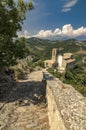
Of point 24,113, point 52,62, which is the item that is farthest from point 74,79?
point 24,113

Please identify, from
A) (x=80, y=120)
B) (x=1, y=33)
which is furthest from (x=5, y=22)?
(x=80, y=120)

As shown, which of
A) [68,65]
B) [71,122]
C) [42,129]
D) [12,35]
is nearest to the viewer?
[71,122]

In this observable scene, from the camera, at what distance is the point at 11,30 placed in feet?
50.9

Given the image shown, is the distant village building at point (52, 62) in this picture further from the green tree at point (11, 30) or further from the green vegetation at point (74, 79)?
the green tree at point (11, 30)

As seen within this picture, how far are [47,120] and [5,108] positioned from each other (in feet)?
12.5

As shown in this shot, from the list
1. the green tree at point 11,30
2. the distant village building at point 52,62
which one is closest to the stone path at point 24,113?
the green tree at point 11,30

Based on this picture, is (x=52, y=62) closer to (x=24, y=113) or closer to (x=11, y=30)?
(x=11, y=30)

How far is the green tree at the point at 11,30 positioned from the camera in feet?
48.9

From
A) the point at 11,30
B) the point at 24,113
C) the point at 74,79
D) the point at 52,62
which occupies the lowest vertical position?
the point at 52,62

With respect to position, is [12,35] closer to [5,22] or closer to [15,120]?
[5,22]

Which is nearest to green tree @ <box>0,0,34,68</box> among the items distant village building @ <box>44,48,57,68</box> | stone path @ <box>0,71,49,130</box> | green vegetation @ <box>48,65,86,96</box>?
stone path @ <box>0,71,49,130</box>

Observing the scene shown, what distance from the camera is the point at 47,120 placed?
10.5m

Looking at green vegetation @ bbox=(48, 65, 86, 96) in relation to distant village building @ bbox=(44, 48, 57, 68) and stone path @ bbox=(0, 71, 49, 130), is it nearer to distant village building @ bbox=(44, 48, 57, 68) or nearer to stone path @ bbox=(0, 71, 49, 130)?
stone path @ bbox=(0, 71, 49, 130)

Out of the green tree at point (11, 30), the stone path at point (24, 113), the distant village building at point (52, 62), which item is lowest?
the distant village building at point (52, 62)
